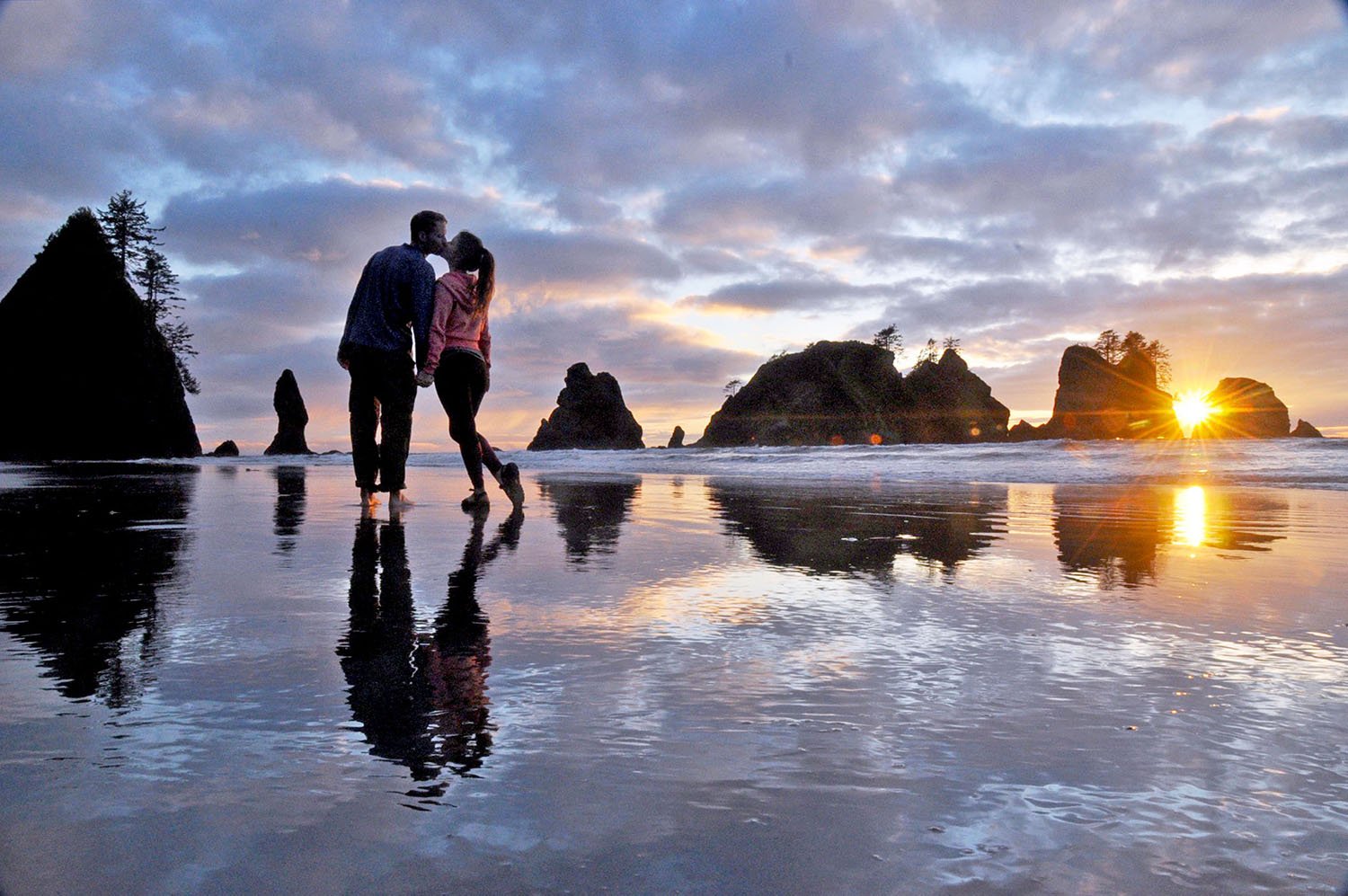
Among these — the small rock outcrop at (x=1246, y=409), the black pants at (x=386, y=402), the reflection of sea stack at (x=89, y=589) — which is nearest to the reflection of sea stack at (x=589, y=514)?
the black pants at (x=386, y=402)

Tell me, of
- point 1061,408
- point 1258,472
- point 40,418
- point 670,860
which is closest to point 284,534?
point 670,860

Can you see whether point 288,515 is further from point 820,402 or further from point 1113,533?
point 820,402

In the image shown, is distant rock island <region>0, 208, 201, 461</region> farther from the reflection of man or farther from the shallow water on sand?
the shallow water on sand

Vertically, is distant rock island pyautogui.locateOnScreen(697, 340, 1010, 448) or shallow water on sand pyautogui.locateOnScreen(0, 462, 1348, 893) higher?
distant rock island pyautogui.locateOnScreen(697, 340, 1010, 448)

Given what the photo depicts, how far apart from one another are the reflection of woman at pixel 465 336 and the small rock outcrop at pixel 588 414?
65.8 m

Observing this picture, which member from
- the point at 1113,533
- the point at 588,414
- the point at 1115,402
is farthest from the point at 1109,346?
the point at 1113,533

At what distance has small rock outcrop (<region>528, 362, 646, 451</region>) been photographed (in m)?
72.6

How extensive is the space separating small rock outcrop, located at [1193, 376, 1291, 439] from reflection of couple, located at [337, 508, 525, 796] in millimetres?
80672

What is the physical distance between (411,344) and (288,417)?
40967mm

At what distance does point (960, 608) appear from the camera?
251 centimetres

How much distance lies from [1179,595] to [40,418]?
4555 cm

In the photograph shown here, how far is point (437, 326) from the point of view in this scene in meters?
5.95

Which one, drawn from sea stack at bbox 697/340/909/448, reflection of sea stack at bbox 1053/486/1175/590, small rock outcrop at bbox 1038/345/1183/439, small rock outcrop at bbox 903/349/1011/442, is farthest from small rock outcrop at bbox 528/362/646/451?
reflection of sea stack at bbox 1053/486/1175/590

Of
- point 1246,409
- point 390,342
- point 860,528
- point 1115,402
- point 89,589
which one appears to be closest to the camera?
point 89,589
